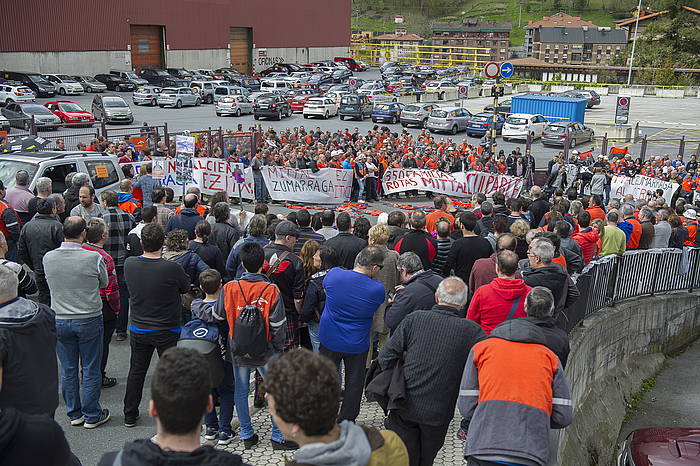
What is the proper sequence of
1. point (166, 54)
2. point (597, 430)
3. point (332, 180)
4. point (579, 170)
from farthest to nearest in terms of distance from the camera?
point (166, 54), point (579, 170), point (332, 180), point (597, 430)

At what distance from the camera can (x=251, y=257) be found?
5.61 meters

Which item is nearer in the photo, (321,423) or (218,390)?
(321,423)

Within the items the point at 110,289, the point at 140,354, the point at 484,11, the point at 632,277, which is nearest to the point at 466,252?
the point at 140,354

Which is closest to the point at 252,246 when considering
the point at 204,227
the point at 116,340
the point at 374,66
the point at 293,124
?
the point at 204,227

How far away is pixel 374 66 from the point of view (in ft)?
335

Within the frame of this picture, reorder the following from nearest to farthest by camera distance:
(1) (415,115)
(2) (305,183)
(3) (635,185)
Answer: (2) (305,183), (3) (635,185), (1) (415,115)

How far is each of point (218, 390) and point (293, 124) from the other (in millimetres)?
35928

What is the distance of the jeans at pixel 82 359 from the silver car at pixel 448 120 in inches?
1344

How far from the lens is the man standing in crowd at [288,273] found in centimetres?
639

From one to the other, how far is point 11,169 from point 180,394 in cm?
1059

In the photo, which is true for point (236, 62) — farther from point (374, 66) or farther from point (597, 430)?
point (597, 430)

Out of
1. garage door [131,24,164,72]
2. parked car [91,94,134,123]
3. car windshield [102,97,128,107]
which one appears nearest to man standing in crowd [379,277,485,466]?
parked car [91,94,134,123]

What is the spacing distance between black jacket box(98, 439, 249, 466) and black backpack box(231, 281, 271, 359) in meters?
2.62

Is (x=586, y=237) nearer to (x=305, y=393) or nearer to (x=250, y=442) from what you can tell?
(x=250, y=442)
